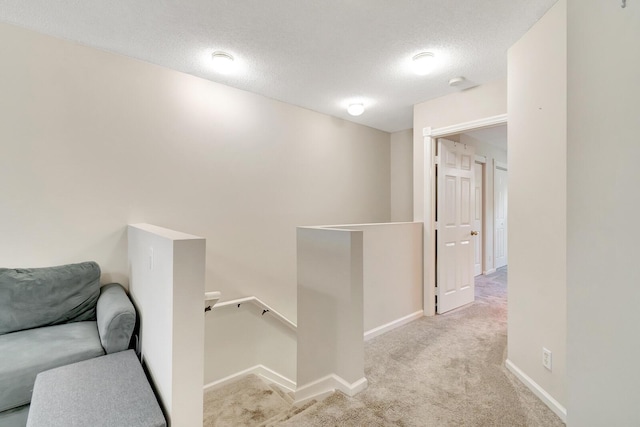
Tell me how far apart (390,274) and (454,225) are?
113 cm

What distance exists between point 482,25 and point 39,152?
3.18 m

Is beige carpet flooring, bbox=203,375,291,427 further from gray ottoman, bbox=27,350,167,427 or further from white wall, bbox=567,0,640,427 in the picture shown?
white wall, bbox=567,0,640,427

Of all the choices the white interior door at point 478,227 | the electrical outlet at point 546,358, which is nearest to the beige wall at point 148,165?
the electrical outlet at point 546,358

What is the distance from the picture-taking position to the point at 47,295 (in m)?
1.94

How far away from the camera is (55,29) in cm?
206

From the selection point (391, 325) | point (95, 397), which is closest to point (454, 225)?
point (391, 325)

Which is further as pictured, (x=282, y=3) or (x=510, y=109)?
(x=510, y=109)

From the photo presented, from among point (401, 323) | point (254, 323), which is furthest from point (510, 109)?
point (254, 323)

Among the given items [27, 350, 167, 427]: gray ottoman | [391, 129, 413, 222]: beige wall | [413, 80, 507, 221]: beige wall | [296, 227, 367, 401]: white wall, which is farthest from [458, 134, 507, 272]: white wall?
[27, 350, 167, 427]: gray ottoman

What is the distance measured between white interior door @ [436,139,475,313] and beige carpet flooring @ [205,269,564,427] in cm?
55

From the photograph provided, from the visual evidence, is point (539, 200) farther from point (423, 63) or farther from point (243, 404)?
point (243, 404)

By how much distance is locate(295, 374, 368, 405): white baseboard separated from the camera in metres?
1.91

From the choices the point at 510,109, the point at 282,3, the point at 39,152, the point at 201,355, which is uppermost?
the point at 282,3

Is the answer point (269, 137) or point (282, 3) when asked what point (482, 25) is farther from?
point (269, 137)
